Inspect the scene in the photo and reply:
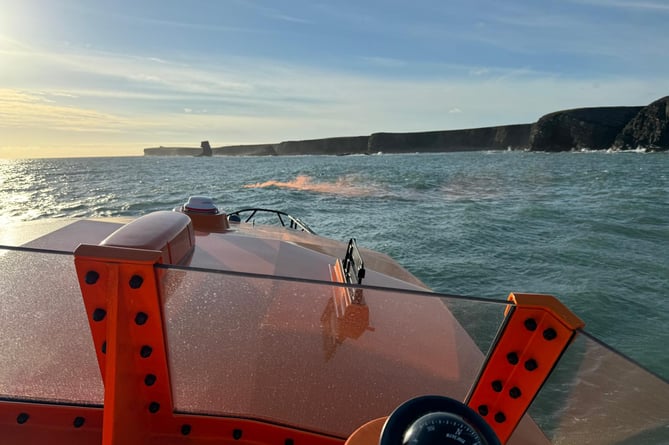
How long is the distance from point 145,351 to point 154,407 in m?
0.30

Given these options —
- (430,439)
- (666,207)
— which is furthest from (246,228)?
(666,207)

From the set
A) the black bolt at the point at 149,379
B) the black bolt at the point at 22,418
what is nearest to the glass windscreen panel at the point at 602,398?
the black bolt at the point at 149,379

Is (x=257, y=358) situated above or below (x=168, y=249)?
below

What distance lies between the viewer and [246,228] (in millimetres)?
5895

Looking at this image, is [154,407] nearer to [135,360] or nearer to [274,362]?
[135,360]

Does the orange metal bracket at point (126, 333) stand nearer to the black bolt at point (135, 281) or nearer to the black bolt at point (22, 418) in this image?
the black bolt at point (135, 281)

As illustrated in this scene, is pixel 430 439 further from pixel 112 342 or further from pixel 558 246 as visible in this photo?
pixel 558 246

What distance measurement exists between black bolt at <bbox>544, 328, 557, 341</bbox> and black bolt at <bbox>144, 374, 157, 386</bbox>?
142cm

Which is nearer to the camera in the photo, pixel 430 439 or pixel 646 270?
pixel 430 439

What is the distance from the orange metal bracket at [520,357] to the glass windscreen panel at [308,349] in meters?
0.07

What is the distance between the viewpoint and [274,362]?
82.1 inches

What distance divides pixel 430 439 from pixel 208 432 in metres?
Answer: 1.16

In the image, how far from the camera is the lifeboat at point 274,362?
4.54 feet

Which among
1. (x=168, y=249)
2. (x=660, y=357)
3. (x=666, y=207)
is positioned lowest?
(x=660, y=357)
